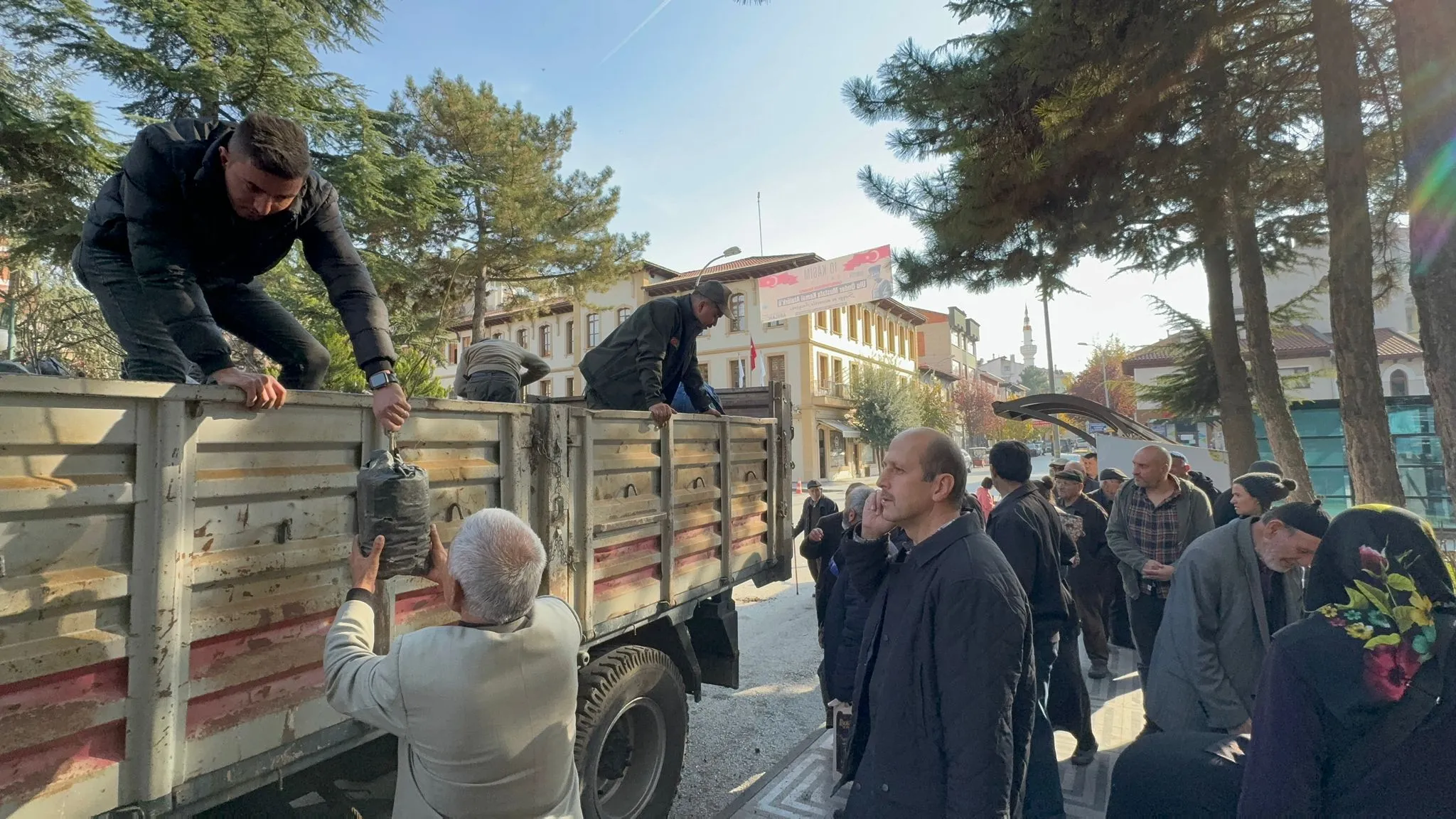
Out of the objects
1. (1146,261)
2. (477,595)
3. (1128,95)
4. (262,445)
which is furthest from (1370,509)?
(1146,261)

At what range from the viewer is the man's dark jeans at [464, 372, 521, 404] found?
420cm

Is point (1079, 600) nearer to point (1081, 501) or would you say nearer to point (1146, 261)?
point (1081, 501)

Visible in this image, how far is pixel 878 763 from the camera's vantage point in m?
2.05

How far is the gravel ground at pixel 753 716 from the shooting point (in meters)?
3.96

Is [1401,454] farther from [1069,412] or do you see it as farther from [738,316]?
[738,316]

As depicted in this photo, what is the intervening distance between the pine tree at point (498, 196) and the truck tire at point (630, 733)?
1581cm

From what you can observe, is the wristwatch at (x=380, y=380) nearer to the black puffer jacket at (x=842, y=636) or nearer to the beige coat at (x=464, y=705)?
the beige coat at (x=464, y=705)

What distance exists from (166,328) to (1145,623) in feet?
18.4

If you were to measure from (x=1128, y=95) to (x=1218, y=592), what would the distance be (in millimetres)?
5109

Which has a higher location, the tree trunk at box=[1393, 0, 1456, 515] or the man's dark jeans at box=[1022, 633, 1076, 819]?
the tree trunk at box=[1393, 0, 1456, 515]

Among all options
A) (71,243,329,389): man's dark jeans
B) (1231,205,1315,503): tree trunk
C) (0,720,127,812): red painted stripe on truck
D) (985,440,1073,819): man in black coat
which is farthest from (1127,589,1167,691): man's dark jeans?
(0,720,127,812): red painted stripe on truck

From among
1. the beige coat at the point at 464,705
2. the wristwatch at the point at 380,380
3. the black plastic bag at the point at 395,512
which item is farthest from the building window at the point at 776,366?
the beige coat at the point at 464,705

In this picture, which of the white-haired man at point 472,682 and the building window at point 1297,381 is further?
the building window at point 1297,381

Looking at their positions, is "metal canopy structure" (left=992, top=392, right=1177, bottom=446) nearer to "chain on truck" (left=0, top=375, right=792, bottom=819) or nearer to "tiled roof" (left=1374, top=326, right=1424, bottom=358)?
"chain on truck" (left=0, top=375, right=792, bottom=819)
